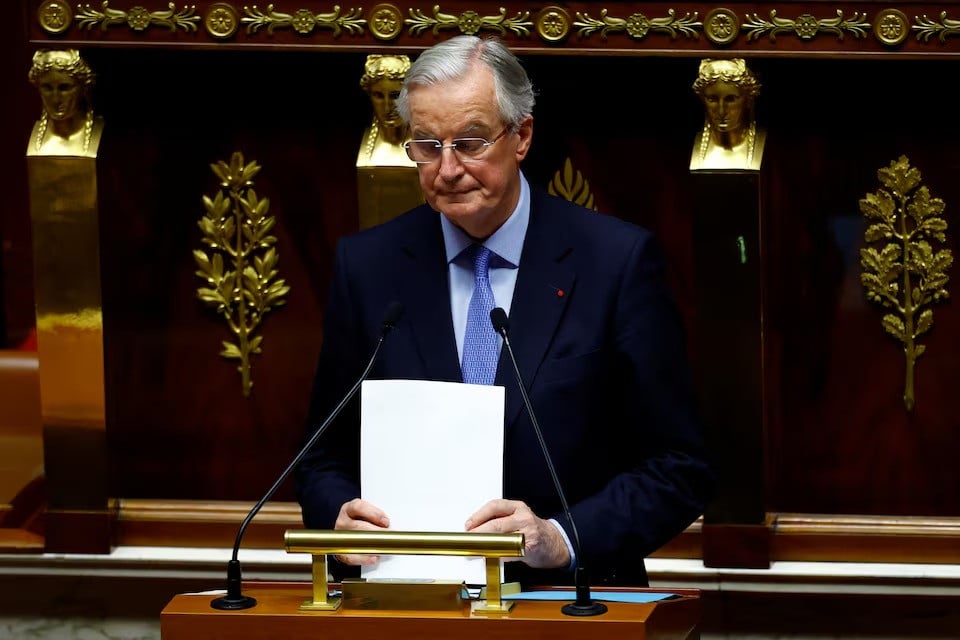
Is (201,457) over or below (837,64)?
below

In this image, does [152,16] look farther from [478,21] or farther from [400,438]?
[400,438]

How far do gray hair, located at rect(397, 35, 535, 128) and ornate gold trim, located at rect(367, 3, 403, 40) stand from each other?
3.62ft

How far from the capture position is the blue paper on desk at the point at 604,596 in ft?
6.16

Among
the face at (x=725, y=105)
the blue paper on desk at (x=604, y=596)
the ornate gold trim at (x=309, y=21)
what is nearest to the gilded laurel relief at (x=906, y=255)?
the face at (x=725, y=105)

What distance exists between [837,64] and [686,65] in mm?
304

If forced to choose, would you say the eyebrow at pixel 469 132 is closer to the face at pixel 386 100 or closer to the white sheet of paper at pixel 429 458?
the white sheet of paper at pixel 429 458

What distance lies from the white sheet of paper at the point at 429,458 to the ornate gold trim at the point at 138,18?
5.06ft

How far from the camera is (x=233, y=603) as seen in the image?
1842 millimetres

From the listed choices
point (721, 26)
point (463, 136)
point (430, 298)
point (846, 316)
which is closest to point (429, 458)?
point (430, 298)

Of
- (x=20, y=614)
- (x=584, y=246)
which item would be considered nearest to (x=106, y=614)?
(x=20, y=614)

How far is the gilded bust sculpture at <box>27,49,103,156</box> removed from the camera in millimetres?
3312

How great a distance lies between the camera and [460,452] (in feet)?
6.45

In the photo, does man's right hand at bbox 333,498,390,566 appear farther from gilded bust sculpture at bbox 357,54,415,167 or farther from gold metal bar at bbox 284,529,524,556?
gilded bust sculpture at bbox 357,54,415,167

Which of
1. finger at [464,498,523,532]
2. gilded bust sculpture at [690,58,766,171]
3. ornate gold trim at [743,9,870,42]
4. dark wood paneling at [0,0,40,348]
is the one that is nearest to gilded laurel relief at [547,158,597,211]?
gilded bust sculpture at [690,58,766,171]
